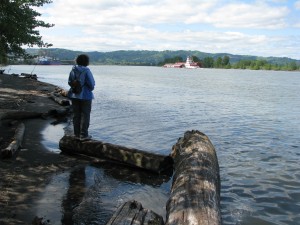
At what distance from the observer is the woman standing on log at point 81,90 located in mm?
10031

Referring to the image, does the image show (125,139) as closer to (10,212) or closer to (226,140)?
(226,140)

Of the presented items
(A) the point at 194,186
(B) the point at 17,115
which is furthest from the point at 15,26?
(A) the point at 194,186

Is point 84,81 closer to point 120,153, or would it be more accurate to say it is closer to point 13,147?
point 120,153

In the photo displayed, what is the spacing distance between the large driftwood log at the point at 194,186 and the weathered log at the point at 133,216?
24 centimetres

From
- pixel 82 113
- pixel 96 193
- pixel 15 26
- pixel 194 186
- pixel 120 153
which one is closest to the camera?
pixel 194 186

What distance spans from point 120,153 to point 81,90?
2247 millimetres

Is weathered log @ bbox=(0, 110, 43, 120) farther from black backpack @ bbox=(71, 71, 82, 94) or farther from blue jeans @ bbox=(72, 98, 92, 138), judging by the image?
black backpack @ bbox=(71, 71, 82, 94)

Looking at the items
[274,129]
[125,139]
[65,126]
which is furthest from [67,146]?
[274,129]

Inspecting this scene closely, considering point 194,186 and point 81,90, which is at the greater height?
point 81,90

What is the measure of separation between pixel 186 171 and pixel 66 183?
8.74 feet

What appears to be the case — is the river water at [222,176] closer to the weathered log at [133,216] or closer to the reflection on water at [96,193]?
the reflection on water at [96,193]

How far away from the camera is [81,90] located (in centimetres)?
1009

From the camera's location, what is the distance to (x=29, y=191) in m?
7.04

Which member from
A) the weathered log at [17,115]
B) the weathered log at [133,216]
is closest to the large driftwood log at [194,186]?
the weathered log at [133,216]
